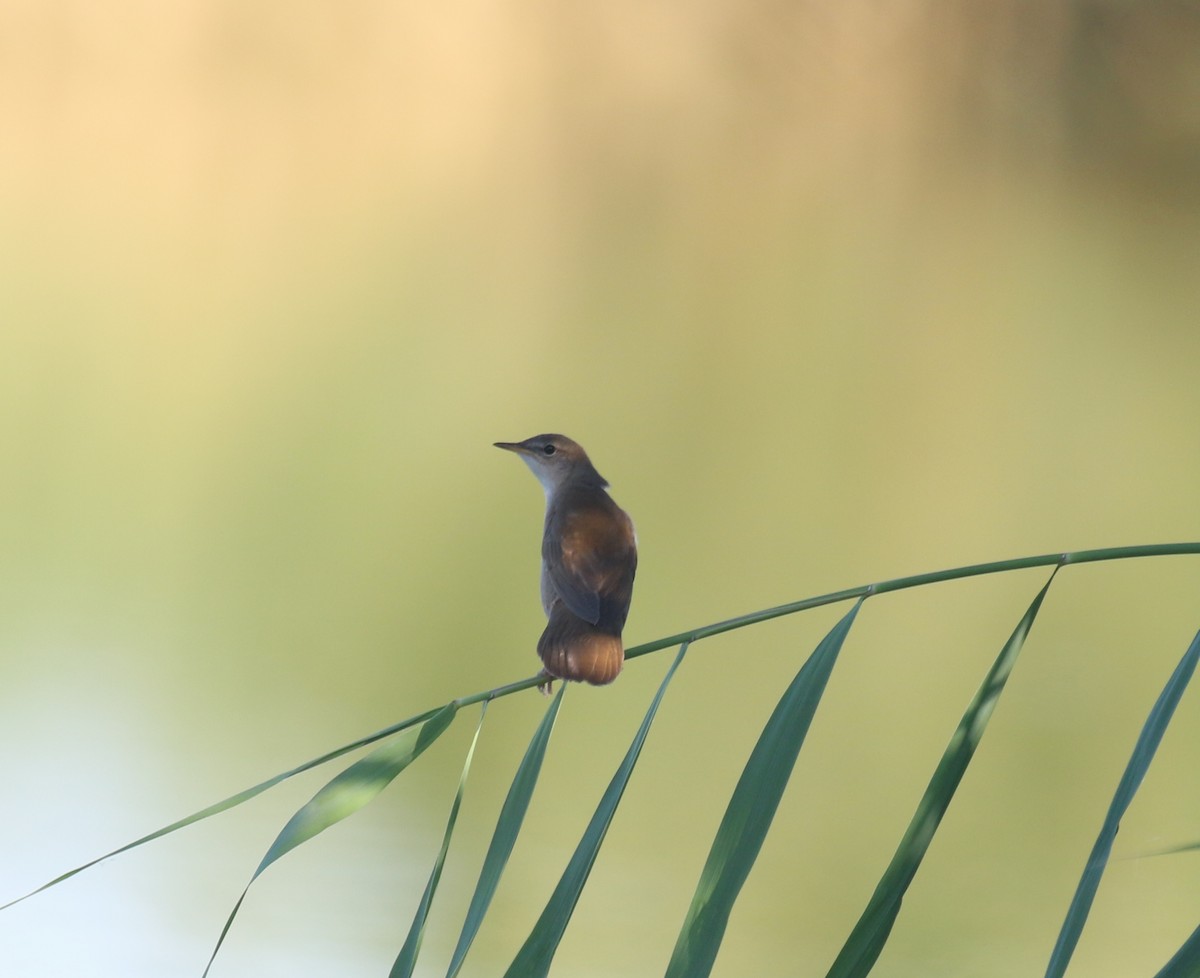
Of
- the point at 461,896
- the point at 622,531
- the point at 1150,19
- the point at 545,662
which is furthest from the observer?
the point at 1150,19

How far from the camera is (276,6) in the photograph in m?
3.20

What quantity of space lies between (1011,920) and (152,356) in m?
2.50

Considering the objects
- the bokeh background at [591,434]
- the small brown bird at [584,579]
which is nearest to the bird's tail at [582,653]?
the small brown bird at [584,579]

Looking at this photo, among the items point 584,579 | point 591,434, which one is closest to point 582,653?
point 584,579

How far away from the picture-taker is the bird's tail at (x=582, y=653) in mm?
1145

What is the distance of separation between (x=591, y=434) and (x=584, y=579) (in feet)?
6.07

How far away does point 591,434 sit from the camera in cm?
311

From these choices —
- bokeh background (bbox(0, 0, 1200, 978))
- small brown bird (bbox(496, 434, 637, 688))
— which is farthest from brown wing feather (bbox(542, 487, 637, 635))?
bokeh background (bbox(0, 0, 1200, 978))

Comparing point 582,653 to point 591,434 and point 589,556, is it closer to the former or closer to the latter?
point 589,556

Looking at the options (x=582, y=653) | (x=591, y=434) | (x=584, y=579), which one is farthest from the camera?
(x=591, y=434)

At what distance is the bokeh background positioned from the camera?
2.69 meters

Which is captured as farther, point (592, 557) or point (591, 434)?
point (591, 434)

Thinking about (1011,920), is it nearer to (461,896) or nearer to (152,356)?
(461,896)

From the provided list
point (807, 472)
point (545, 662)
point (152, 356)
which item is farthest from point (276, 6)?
point (545, 662)
